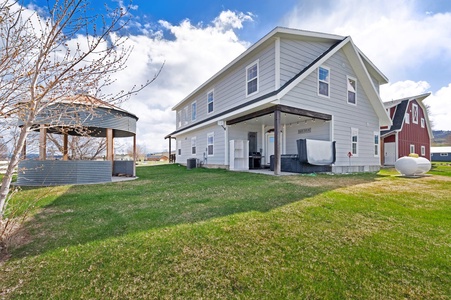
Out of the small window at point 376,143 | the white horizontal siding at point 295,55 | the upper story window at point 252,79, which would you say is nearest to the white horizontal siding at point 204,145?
the upper story window at point 252,79

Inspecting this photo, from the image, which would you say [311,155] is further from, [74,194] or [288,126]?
[74,194]

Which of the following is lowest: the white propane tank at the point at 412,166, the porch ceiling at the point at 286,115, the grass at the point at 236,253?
the grass at the point at 236,253

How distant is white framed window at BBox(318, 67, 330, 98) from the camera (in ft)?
35.1

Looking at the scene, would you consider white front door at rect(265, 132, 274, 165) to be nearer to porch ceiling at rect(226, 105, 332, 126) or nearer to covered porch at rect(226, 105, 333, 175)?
covered porch at rect(226, 105, 333, 175)

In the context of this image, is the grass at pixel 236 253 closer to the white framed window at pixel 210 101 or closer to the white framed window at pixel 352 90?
the white framed window at pixel 352 90

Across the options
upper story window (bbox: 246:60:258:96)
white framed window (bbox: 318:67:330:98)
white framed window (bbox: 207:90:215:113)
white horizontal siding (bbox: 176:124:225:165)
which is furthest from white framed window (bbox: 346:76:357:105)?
white framed window (bbox: 207:90:215:113)

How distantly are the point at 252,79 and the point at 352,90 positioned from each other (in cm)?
587

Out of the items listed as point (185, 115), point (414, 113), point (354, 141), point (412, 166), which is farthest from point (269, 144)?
point (414, 113)

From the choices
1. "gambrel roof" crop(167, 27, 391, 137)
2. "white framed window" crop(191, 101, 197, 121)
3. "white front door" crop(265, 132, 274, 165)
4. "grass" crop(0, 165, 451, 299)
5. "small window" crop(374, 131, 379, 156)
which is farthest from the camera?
"white framed window" crop(191, 101, 197, 121)

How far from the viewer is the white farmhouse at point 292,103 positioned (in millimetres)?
9617

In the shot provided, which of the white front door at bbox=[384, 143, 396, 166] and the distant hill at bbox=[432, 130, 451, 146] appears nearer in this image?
the white front door at bbox=[384, 143, 396, 166]

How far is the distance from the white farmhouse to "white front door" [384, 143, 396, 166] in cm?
716

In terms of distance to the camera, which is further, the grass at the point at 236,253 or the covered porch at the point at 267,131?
the covered porch at the point at 267,131

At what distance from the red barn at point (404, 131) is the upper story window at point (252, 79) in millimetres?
14764
